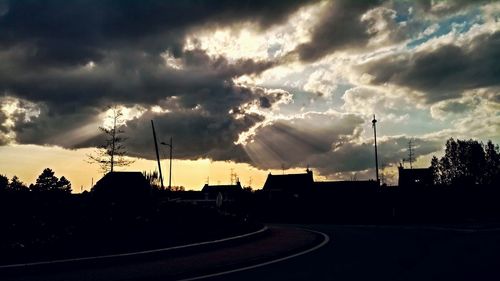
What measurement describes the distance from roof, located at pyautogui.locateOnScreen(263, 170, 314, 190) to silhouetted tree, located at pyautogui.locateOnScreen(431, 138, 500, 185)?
33557 millimetres

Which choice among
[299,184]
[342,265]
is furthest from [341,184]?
[342,265]

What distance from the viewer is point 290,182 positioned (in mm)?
93812

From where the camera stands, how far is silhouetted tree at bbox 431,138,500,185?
108m

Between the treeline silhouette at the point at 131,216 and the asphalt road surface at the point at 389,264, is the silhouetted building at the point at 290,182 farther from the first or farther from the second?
the asphalt road surface at the point at 389,264

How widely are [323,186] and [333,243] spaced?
2858 inches

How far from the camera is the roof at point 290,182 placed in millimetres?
91875

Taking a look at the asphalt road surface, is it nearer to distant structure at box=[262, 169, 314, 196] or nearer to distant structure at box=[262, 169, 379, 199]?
distant structure at box=[262, 169, 379, 199]

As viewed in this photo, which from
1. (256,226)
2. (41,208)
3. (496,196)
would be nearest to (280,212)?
(496,196)

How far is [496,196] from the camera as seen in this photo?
43.4m

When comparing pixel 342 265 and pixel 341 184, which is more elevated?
pixel 341 184

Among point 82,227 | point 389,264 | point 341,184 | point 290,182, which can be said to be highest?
point 290,182

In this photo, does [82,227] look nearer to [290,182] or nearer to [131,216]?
[131,216]

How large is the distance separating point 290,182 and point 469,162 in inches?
1810

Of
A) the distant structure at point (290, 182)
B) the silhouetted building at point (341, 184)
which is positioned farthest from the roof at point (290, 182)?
the silhouetted building at point (341, 184)
